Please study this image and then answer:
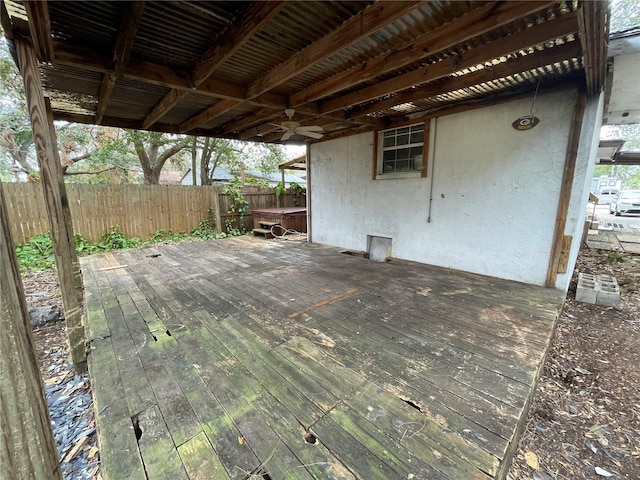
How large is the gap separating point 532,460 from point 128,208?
866 cm

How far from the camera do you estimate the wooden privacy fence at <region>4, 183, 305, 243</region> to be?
5859 mm

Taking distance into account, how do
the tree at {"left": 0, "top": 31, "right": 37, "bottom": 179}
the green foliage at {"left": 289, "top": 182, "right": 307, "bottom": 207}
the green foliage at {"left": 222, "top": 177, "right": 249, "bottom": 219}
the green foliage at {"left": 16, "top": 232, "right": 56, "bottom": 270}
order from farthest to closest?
the green foliage at {"left": 289, "top": 182, "right": 307, "bottom": 207} < the green foliage at {"left": 222, "top": 177, "right": 249, "bottom": 219} < the tree at {"left": 0, "top": 31, "right": 37, "bottom": 179} < the green foliage at {"left": 16, "top": 232, "right": 56, "bottom": 270}

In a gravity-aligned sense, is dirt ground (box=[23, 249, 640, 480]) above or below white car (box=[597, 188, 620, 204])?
below

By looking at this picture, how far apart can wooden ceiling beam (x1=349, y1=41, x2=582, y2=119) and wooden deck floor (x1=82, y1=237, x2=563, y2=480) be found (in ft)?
8.23

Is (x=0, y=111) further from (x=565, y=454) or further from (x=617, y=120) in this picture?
(x=617, y=120)

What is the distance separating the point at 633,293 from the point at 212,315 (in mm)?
5709

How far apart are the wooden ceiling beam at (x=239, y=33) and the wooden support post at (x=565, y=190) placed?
11.5 ft

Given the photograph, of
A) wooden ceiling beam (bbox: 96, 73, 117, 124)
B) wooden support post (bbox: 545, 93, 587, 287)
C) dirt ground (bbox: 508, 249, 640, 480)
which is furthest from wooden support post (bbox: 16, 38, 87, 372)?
wooden support post (bbox: 545, 93, 587, 287)

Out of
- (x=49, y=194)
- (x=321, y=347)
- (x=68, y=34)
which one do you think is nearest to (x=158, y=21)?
(x=68, y=34)

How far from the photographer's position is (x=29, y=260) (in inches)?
216

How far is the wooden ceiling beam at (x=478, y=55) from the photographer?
84.7 inches

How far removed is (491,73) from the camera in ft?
9.91

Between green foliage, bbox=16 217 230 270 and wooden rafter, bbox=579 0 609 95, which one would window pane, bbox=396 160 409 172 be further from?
green foliage, bbox=16 217 230 270

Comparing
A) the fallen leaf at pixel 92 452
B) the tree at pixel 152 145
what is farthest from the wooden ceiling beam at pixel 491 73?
the tree at pixel 152 145
